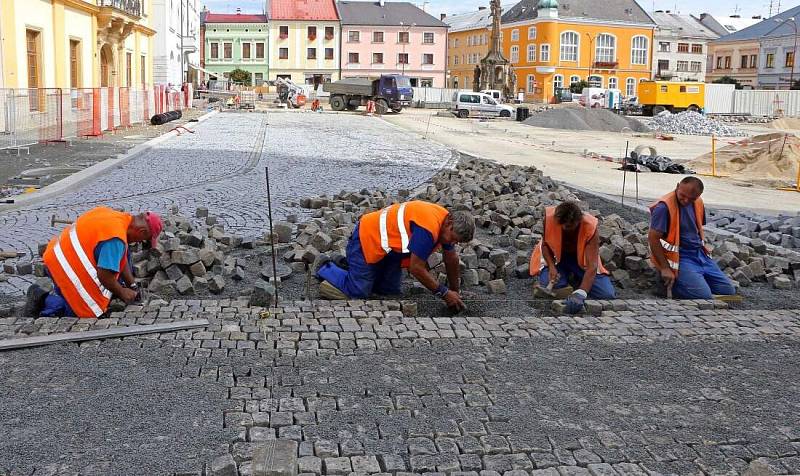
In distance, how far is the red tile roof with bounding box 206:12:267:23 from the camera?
82812mm

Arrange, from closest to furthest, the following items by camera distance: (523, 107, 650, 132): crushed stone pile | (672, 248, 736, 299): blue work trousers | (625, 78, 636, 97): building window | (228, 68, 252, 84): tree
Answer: (672, 248, 736, 299): blue work trousers < (523, 107, 650, 132): crushed stone pile < (228, 68, 252, 84): tree < (625, 78, 636, 97): building window

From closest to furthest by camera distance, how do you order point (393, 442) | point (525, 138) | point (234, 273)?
point (393, 442), point (234, 273), point (525, 138)

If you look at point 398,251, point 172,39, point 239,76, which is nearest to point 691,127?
point 172,39

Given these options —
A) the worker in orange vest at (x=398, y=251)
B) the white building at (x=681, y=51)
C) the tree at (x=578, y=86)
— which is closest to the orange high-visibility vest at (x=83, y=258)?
the worker in orange vest at (x=398, y=251)

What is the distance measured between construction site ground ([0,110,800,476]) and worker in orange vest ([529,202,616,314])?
9.5 inches

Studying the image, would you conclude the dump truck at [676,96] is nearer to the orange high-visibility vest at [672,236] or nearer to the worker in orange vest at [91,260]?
the orange high-visibility vest at [672,236]

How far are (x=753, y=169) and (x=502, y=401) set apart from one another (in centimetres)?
1859

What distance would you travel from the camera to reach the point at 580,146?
30703 mm

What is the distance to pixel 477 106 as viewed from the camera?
172ft

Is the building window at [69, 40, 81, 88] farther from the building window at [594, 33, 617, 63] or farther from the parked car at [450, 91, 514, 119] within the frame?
the building window at [594, 33, 617, 63]

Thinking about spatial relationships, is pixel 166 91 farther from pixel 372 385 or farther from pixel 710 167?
pixel 372 385

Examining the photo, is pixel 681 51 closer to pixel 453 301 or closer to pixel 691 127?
pixel 691 127

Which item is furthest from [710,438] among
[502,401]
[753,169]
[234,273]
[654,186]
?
[753,169]

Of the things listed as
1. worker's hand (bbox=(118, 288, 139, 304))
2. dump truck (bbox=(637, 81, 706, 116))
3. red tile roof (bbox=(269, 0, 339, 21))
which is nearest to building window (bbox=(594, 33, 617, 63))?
red tile roof (bbox=(269, 0, 339, 21))
